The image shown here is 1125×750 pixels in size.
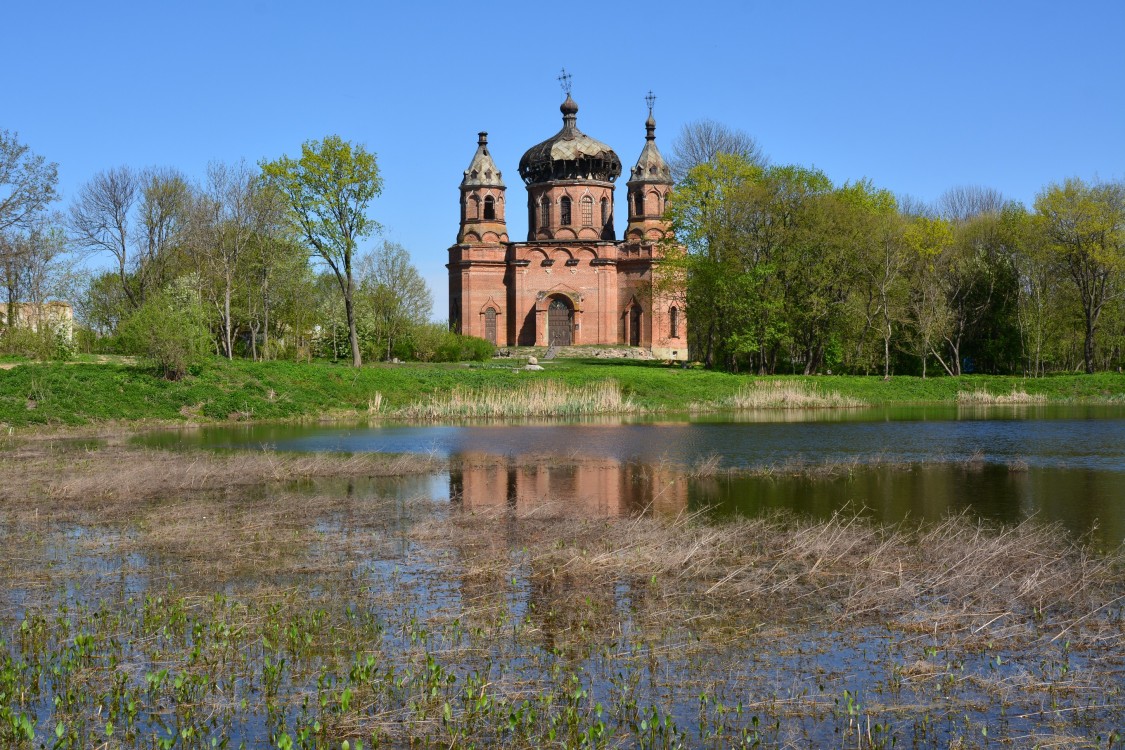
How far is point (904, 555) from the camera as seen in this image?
11.2 metres

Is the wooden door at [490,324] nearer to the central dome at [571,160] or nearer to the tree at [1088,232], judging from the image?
the central dome at [571,160]

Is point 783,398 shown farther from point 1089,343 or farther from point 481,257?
point 481,257

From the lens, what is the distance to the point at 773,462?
68.6 ft

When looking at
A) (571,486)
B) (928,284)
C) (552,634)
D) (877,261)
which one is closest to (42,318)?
(571,486)

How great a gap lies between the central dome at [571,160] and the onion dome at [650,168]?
5.85 ft

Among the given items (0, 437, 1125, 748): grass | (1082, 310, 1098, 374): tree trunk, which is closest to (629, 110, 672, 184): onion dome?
(1082, 310, 1098, 374): tree trunk

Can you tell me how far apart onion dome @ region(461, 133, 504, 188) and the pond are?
34.2 m

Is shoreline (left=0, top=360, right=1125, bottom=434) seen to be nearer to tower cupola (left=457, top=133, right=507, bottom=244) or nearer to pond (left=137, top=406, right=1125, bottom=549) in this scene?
pond (left=137, top=406, right=1125, bottom=549)

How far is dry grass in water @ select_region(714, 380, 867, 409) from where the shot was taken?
39219 mm

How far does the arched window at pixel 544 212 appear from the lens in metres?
64.2

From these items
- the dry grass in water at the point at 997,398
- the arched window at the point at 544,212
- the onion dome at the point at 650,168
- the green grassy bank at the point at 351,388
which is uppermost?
the onion dome at the point at 650,168

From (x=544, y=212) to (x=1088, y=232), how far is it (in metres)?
29.3

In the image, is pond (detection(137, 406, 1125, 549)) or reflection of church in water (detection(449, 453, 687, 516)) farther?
pond (detection(137, 406, 1125, 549))

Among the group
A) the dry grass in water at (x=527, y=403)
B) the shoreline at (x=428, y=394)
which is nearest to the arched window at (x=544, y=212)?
the shoreline at (x=428, y=394)
